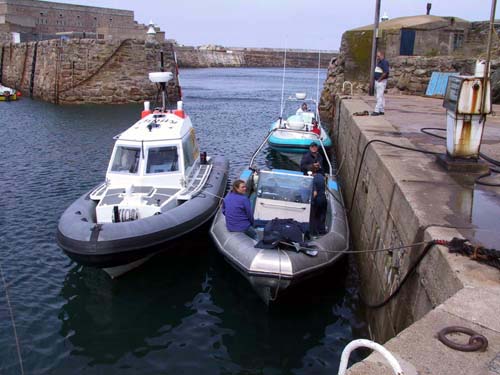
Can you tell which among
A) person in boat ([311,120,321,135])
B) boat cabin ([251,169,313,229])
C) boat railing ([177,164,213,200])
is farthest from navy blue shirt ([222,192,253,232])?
person in boat ([311,120,321,135])

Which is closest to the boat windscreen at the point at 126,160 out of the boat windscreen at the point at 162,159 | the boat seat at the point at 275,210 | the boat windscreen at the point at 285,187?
the boat windscreen at the point at 162,159

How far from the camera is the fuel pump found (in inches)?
271

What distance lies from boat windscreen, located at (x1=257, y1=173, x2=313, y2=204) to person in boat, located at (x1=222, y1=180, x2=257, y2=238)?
3.46 feet

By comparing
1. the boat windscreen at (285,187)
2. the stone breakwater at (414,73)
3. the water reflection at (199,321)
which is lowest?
the water reflection at (199,321)

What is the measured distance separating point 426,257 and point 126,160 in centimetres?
675

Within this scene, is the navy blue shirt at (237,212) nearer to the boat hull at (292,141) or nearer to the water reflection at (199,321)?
the water reflection at (199,321)

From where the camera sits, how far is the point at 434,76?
21250mm

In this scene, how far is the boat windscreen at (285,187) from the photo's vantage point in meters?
8.93

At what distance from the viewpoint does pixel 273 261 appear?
6.96 m

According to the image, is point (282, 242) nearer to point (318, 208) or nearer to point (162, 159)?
point (318, 208)

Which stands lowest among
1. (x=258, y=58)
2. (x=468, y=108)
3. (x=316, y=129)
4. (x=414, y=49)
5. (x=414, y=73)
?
(x=316, y=129)

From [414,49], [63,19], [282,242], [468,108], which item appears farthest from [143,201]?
[63,19]

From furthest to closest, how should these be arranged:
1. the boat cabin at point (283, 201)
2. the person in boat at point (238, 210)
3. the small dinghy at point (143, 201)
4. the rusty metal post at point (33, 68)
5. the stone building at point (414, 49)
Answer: the rusty metal post at point (33, 68) → the stone building at point (414, 49) → the boat cabin at point (283, 201) → the person in boat at point (238, 210) → the small dinghy at point (143, 201)

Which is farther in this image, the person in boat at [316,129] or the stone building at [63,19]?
the stone building at [63,19]
